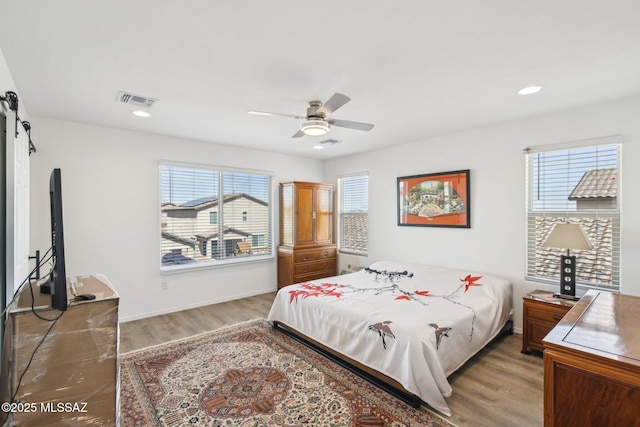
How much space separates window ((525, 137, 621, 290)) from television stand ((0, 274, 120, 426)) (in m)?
3.95

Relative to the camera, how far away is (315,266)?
532 centimetres

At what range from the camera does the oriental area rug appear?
2.04 meters

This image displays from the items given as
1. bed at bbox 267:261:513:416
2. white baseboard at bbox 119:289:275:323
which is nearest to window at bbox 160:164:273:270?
white baseboard at bbox 119:289:275:323

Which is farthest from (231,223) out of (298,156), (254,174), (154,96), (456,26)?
(456,26)

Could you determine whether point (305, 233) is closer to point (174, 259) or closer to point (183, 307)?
point (174, 259)

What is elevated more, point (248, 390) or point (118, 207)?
point (118, 207)

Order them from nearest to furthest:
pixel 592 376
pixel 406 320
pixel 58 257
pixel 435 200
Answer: pixel 592 376
pixel 58 257
pixel 406 320
pixel 435 200

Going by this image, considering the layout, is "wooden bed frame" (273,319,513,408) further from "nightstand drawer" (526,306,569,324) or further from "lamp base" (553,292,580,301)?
"lamp base" (553,292,580,301)

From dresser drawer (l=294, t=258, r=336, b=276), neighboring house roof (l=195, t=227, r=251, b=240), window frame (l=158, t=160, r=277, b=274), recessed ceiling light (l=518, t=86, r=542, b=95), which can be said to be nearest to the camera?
recessed ceiling light (l=518, t=86, r=542, b=95)

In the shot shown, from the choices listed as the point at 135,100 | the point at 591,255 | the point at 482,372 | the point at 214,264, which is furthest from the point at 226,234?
the point at 591,255

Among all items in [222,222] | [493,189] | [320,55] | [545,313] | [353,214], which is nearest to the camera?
[320,55]

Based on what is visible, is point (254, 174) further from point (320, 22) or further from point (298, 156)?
point (320, 22)

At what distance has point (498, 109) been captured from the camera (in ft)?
9.98

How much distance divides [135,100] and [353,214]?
372 cm
